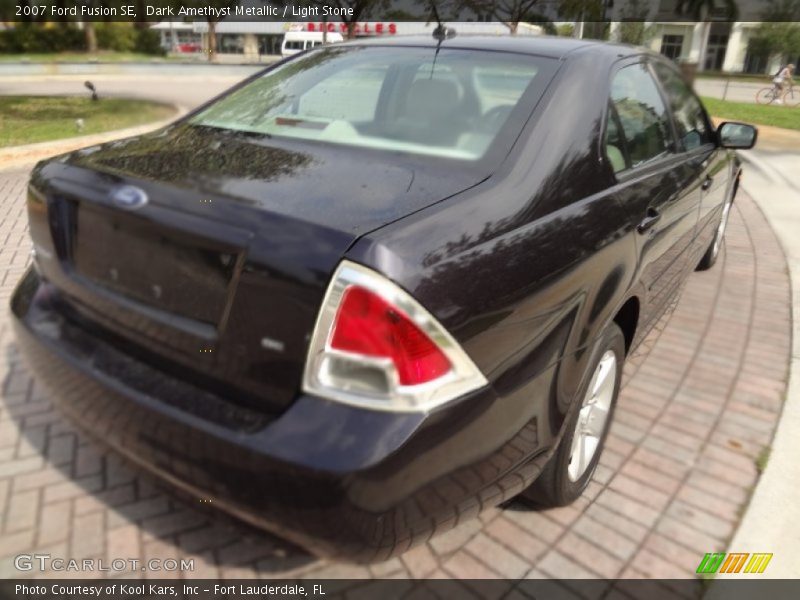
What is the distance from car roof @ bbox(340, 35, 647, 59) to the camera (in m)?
2.59

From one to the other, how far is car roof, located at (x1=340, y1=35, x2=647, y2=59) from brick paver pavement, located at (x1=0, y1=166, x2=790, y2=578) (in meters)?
1.75

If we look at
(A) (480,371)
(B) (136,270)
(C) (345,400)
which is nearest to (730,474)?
(A) (480,371)

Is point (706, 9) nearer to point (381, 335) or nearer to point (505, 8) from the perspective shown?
point (505, 8)

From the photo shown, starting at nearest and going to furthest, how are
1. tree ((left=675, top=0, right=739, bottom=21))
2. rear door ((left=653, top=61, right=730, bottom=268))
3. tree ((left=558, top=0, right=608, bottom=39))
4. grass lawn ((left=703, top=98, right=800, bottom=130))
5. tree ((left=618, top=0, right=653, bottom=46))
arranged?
1. rear door ((left=653, top=61, right=730, bottom=268))
2. grass lawn ((left=703, top=98, right=800, bottom=130))
3. tree ((left=618, top=0, right=653, bottom=46))
4. tree ((left=558, top=0, right=608, bottom=39))
5. tree ((left=675, top=0, right=739, bottom=21))

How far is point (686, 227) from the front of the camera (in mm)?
3383

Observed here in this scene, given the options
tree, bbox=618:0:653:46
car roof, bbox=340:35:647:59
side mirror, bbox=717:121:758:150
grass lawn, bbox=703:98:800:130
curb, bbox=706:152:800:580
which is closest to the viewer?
curb, bbox=706:152:800:580

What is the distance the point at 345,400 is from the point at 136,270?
0.81 metres

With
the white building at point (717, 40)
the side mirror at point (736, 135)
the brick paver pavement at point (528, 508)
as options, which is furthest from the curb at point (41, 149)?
the white building at point (717, 40)

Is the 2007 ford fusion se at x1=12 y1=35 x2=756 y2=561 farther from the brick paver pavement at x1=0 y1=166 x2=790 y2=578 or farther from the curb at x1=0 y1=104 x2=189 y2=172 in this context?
the curb at x1=0 y1=104 x2=189 y2=172

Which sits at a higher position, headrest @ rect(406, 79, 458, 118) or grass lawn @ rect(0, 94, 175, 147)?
headrest @ rect(406, 79, 458, 118)

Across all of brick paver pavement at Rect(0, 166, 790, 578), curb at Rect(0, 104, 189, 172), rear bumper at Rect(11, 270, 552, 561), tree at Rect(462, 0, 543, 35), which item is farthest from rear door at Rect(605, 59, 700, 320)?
tree at Rect(462, 0, 543, 35)

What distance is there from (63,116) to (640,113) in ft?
40.6

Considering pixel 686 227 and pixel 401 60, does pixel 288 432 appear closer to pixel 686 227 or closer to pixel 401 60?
pixel 401 60

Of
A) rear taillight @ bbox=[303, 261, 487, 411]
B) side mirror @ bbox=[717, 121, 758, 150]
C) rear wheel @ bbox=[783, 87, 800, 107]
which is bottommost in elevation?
rear wheel @ bbox=[783, 87, 800, 107]
